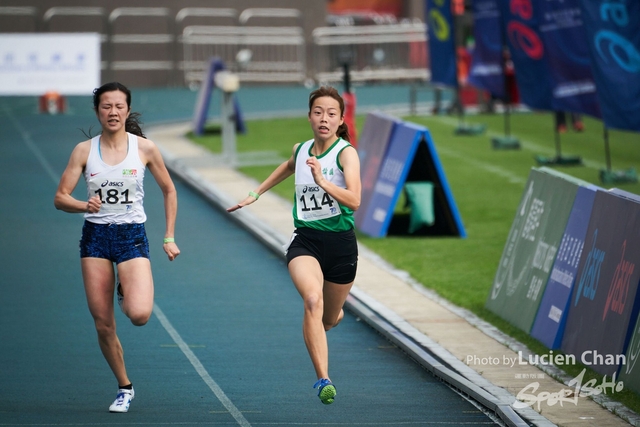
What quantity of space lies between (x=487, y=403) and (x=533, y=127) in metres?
23.4

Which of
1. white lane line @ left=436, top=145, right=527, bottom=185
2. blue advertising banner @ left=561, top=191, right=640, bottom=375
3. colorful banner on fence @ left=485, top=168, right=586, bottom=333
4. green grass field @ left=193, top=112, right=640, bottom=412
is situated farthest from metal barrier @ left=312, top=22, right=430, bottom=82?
blue advertising banner @ left=561, top=191, right=640, bottom=375

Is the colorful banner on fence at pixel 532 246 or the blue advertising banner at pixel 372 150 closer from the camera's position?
the colorful banner on fence at pixel 532 246

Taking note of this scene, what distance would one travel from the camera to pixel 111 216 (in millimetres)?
7574

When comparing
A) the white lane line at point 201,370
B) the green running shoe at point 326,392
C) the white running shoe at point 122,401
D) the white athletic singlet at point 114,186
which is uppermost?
the white athletic singlet at point 114,186

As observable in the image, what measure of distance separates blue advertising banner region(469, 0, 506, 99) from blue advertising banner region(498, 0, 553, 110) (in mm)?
2570

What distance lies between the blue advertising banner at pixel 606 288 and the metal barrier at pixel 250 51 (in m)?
33.4

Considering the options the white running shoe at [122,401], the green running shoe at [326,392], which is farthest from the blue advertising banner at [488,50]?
the green running shoe at [326,392]

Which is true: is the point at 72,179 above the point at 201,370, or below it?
above

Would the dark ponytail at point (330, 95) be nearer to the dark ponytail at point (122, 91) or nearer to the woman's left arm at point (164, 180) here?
the woman's left arm at point (164, 180)

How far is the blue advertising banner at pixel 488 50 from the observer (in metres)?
24.7

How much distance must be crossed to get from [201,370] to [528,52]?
13439 mm

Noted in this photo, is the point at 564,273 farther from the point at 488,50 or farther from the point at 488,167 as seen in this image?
the point at 488,50

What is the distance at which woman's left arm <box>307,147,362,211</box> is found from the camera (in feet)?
24.6

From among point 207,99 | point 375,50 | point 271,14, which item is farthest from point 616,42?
point 271,14
